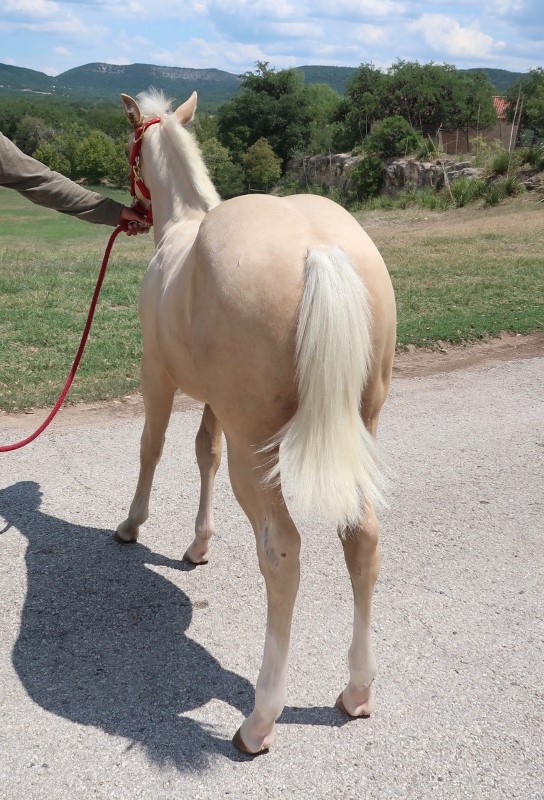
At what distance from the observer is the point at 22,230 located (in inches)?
1161

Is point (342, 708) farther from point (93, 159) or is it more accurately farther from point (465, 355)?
point (93, 159)

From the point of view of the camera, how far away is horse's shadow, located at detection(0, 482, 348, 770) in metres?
2.79

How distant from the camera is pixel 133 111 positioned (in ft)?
13.0

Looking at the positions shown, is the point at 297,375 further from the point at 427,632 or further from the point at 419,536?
the point at 419,536

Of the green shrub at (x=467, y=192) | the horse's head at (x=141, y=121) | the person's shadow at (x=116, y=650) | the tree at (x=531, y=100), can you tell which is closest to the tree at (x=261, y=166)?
the tree at (x=531, y=100)

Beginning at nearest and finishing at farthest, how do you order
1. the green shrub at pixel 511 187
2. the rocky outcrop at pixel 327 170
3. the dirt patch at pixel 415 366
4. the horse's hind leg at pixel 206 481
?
the horse's hind leg at pixel 206 481 < the dirt patch at pixel 415 366 < the green shrub at pixel 511 187 < the rocky outcrop at pixel 327 170

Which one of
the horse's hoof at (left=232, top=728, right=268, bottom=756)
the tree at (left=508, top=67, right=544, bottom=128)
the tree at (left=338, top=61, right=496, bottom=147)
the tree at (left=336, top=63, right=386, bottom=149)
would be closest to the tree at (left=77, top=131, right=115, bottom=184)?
the tree at (left=336, top=63, right=386, bottom=149)

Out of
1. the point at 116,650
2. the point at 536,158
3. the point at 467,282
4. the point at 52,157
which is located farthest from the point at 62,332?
the point at 52,157

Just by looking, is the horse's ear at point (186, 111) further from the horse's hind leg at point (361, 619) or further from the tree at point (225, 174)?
the tree at point (225, 174)

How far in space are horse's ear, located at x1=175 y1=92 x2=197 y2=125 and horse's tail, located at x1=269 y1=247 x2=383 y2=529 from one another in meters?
1.92

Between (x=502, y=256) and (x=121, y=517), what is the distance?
9906 mm

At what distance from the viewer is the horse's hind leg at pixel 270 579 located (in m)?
2.62

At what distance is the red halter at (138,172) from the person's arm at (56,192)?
0.07 metres

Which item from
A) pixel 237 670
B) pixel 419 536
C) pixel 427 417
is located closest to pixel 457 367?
pixel 427 417
